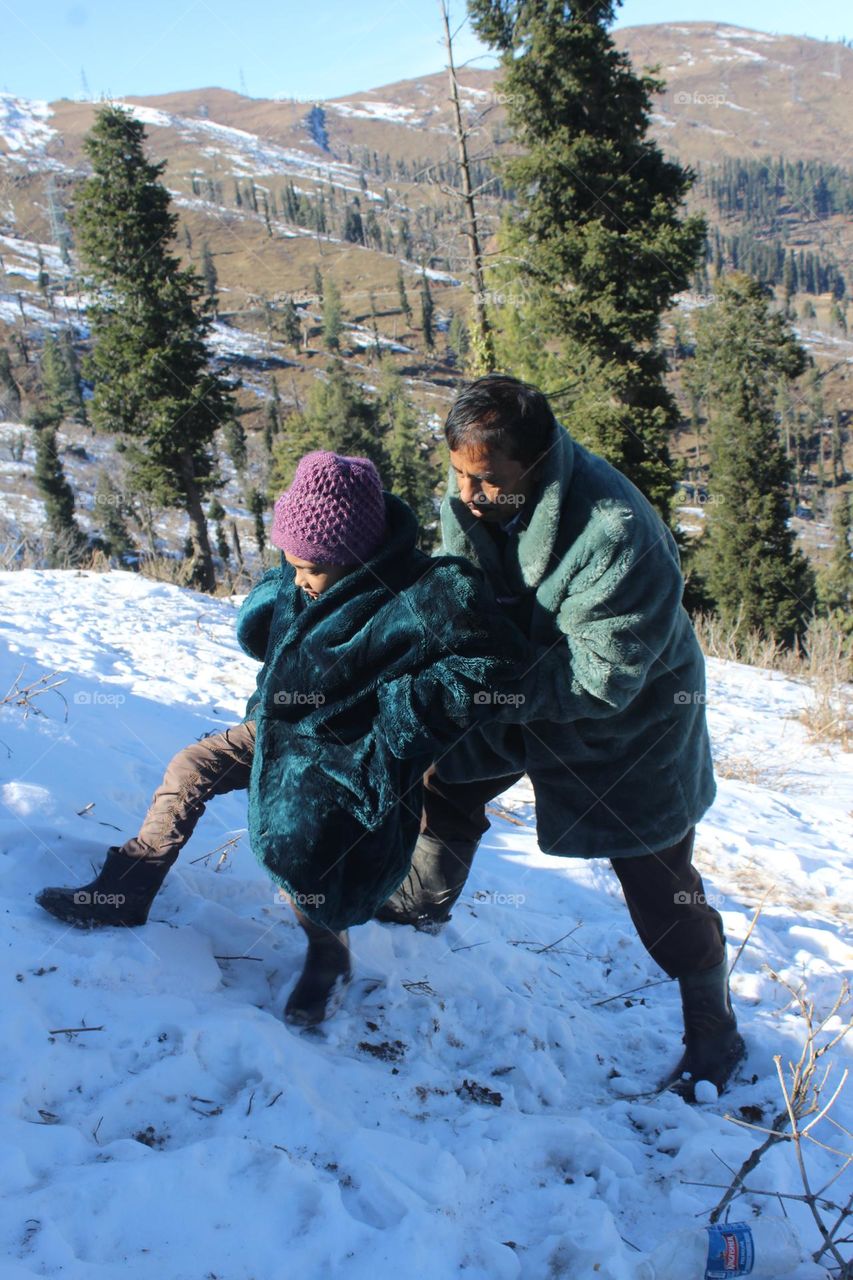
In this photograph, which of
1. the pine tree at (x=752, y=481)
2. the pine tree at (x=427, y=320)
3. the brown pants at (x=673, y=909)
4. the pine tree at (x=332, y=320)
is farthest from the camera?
the pine tree at (x=427, y=320)

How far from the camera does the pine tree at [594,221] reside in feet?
50.7

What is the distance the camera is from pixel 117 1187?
1.88m

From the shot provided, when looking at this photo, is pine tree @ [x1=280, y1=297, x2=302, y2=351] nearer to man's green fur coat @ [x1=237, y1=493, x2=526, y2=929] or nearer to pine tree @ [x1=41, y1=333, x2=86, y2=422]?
pine tree @ [x1=41, y1=333, x2=86, y2=422]

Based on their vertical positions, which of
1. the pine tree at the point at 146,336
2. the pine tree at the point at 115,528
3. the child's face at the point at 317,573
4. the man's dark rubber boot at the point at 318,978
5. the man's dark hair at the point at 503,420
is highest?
the pine tree at the point at 146,336

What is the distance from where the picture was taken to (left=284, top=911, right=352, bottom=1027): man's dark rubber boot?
268 cm

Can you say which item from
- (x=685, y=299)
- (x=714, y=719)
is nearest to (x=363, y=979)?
(x=714, y=719)

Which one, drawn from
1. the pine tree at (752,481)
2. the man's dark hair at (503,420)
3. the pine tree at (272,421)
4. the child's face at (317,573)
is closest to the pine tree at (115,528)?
the pine tree at (272,421)

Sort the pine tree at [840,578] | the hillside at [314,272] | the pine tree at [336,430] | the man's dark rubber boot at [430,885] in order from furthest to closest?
the hillside at [314,272] < the pine tree at [840,578] < the pine tree at [336,430] < the man's dark rubber boot at [430,885]

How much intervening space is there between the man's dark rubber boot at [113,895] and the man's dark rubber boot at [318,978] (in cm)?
49

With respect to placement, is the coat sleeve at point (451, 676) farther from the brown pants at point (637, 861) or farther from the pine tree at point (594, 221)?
the pine tree at point (594, 221)

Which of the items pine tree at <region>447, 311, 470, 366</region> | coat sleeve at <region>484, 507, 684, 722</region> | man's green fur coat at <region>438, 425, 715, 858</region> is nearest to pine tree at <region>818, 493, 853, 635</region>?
man's green fur coat at <region>438, 425, 715, 858</region>

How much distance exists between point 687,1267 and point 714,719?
18.8 feet

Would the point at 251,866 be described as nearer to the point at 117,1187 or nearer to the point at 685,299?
the point at 117,1187

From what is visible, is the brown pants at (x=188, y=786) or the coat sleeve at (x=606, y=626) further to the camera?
the brown pants at (x=188, y=786)
